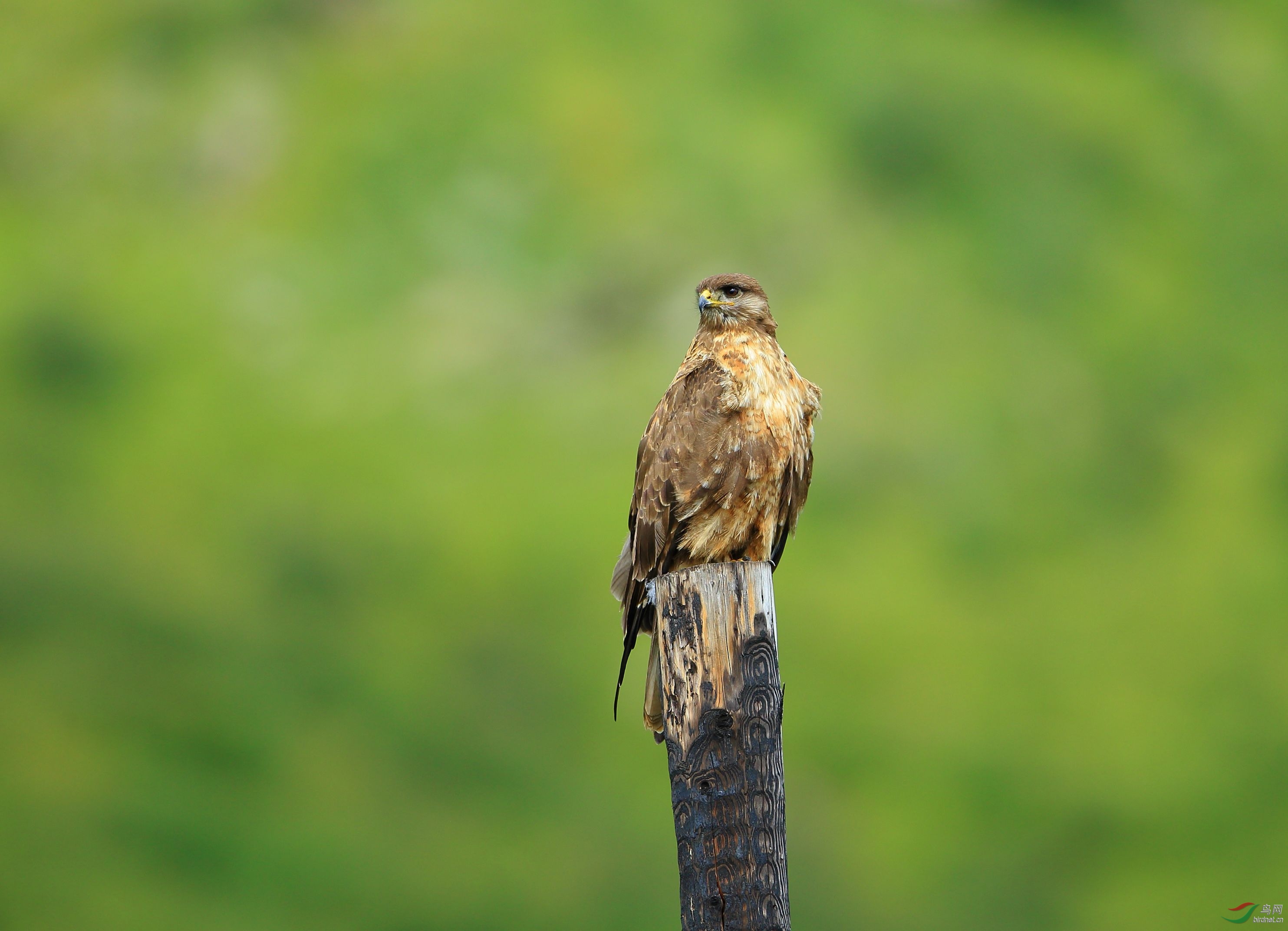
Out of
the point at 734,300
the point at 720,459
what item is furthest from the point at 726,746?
the point at 734,300

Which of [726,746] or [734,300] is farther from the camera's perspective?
[734,300]

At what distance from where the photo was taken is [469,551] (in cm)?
821

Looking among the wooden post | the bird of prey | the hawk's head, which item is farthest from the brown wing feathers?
the wooden post

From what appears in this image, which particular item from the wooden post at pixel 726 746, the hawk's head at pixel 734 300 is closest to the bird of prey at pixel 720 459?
the hawk's head at pixel 734 300

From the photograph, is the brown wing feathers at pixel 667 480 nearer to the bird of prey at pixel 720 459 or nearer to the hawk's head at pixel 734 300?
the bird of prey at pixel 720 459

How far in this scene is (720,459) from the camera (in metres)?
3.59

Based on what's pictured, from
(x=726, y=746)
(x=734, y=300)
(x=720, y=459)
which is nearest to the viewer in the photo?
(x=726, y=746)

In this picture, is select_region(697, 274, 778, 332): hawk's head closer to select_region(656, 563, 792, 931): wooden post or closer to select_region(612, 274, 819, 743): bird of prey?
select_region(612, 274, 819, 743): bird of prey

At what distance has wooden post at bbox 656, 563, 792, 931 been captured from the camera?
2.67 meters

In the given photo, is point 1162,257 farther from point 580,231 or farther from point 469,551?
point 469,551

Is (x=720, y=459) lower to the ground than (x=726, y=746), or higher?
higher

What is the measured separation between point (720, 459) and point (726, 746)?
109cm

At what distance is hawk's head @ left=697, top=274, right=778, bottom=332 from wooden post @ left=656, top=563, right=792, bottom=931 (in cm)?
121

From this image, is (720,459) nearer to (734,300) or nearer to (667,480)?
(667,480)
